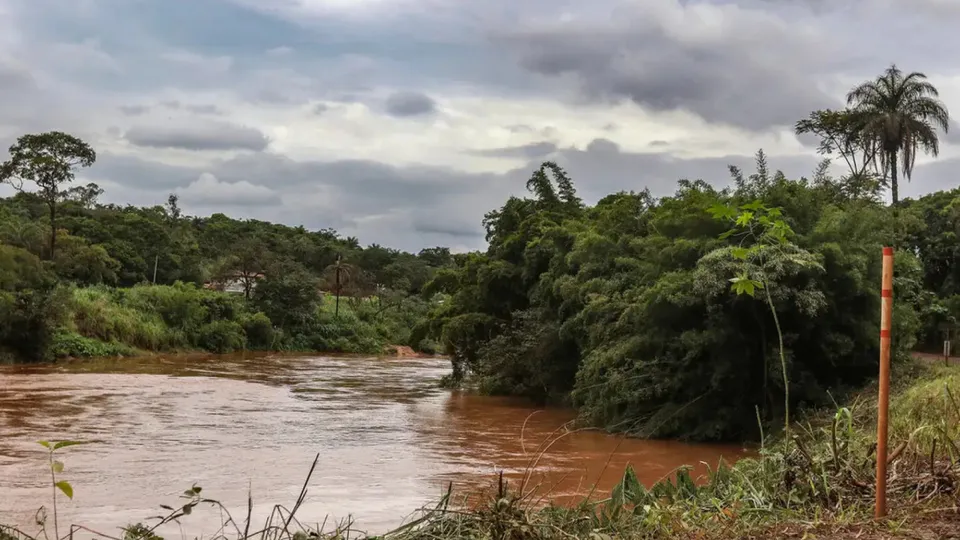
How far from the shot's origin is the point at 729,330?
14664 millimetres

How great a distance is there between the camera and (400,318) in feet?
191

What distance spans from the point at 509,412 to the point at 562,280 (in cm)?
374

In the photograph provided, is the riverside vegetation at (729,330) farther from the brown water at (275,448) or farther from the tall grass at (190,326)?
the tall grass at (190,326)

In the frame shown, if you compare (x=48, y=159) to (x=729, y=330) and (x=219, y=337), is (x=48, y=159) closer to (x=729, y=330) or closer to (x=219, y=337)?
(x=219, y=337)

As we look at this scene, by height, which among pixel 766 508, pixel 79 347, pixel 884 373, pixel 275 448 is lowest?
pixel 275 448

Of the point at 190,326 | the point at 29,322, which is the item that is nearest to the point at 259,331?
the point at 190,326

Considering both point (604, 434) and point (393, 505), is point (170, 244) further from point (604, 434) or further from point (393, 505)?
point (393, 505)

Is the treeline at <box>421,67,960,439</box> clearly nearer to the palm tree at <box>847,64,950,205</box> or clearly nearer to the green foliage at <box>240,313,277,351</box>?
the palm tree at <box>847,64,950,205</box>

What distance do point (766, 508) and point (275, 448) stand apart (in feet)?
37.0

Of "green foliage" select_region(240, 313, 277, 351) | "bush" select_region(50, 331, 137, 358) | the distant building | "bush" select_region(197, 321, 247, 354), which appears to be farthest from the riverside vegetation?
the distant building

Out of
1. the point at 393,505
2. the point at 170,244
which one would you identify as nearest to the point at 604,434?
the point at 393,505

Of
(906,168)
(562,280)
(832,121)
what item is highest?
(832,121)

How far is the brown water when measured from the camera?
1038 centimetres

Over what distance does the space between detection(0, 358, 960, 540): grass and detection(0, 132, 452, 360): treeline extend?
73.7 ft
